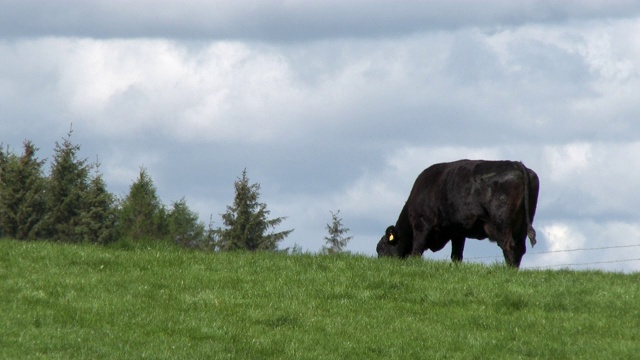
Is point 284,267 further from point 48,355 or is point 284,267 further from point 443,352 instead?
point 48,355

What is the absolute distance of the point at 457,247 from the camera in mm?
24922

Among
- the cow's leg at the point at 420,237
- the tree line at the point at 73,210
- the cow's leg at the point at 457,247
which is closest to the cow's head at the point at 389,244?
the cow's leg at the point at 420,237

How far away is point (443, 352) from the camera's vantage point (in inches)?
550

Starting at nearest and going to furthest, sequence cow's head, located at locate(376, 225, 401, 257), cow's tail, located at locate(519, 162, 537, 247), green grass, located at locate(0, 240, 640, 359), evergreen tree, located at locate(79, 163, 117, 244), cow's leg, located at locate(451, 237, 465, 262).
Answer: green grass, located at locate(0, 240, 640, 359) → cow's tail, located at locate(519, 162, 537, 247) → cow's leg, located at locate(451, 237, 465, 262) → cow's head, located at locate(376, 225, 401, 257) → evergreen tree, located at locate(79, 163, 117, 244)

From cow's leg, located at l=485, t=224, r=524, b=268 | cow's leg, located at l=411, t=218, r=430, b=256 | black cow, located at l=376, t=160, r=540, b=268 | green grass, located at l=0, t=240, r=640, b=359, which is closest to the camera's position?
green grass, located at l=0, t=240, r=640, b=359

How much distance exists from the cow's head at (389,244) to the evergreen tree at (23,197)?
5444cm

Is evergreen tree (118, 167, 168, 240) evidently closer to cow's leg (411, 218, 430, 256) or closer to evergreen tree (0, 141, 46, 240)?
evergreen tree (0, 141, 46, 240)

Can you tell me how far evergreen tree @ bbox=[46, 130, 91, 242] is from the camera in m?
75.9

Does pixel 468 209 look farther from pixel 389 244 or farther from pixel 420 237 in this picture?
pixel 389 244

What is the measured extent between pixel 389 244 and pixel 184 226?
6918 centimetres

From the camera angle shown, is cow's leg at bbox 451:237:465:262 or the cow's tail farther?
cow's leg at bbox 451:237:465:262

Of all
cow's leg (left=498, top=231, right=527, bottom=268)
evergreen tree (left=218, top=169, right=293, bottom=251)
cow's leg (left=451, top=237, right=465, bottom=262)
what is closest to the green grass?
cow's leg (left=498, top=231, right=527, bottom=268)

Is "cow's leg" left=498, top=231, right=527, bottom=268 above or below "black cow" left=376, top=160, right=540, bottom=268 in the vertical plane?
below

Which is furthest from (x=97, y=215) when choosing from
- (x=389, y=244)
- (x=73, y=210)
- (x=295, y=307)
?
(x=295, y=307)
